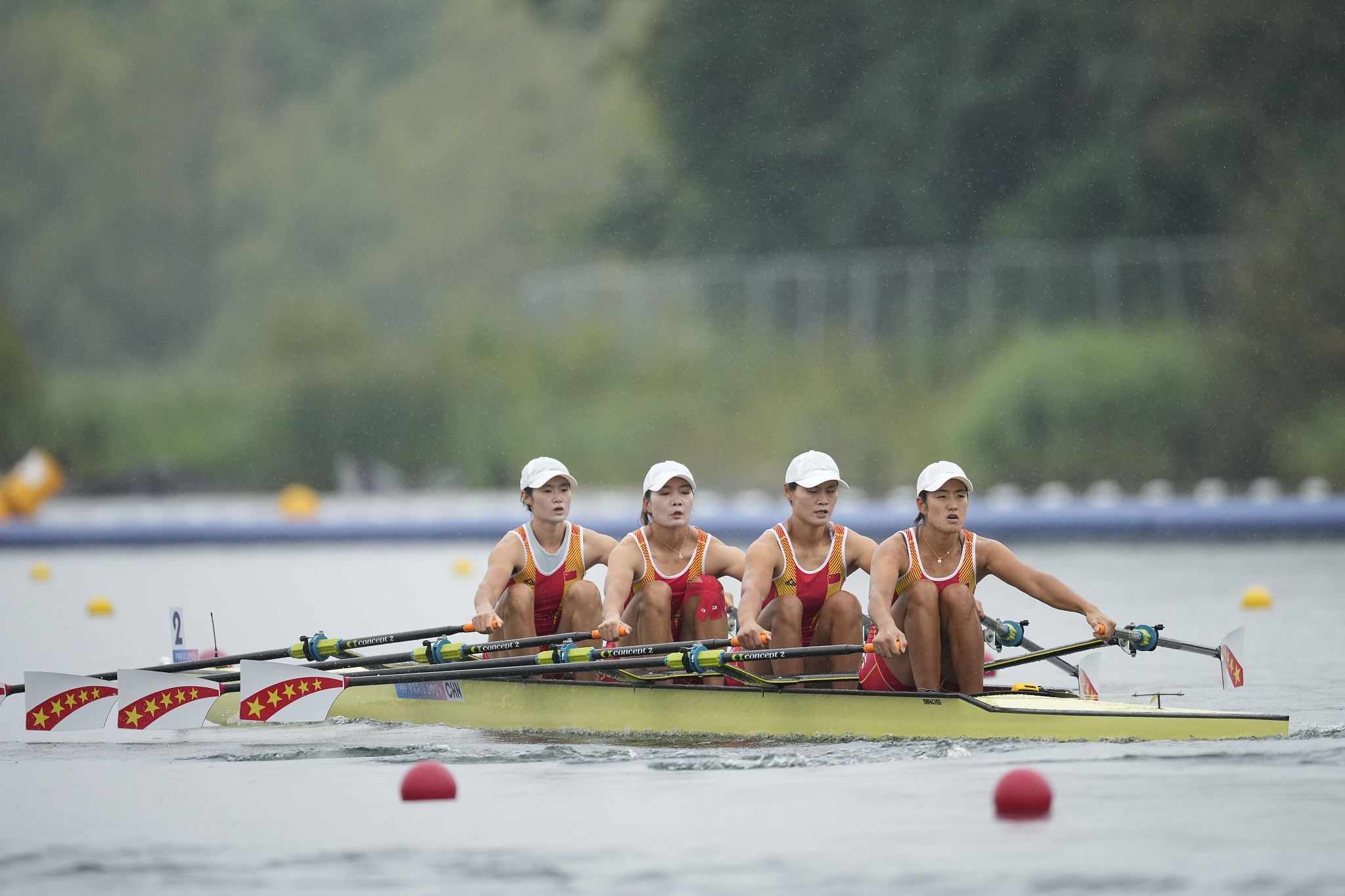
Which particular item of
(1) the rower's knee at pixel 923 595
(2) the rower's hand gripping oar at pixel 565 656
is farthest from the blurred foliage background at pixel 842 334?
(1) the rower's knee at pixel 923 595

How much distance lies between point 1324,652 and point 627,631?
4.75 meters

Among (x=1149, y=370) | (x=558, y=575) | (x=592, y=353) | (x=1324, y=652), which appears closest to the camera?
(x=558, y=575)

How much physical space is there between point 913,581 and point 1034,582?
48cm

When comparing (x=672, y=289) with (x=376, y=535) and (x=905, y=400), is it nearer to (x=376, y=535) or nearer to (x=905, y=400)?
(x=905, y=400)

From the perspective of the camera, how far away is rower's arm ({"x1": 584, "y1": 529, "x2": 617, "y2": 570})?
9117 mm

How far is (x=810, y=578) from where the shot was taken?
27.2ft

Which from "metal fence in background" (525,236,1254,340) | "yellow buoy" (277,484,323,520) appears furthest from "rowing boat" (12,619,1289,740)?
"metal fence in background" (525,236,1254,340)

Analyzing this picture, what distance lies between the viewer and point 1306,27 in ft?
89.0

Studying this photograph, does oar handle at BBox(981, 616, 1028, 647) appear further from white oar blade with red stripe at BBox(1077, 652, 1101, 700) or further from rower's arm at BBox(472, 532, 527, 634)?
rower's arm at BBox(472, 532, 527, 634)

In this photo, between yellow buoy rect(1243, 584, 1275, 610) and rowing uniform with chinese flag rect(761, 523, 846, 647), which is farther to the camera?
yellow buoy rect(1243, 584, 1275, 610)

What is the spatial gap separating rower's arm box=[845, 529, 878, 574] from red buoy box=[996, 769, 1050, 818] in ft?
6.67

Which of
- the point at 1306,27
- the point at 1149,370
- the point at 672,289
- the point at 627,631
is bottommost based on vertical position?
the point at 627,631

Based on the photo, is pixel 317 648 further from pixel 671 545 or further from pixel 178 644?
pixel 671 545

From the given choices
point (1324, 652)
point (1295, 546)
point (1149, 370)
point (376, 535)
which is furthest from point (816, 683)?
point (1149, 370)
